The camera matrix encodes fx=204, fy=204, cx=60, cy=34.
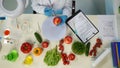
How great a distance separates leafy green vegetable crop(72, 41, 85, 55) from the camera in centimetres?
100

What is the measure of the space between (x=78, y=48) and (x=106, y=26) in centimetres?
20

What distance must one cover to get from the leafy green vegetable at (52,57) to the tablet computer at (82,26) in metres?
0.14

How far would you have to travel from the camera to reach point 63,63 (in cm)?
101

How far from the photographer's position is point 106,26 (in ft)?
3.50

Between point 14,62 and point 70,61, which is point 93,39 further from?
point 14,62

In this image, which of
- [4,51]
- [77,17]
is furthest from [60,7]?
[4,51]

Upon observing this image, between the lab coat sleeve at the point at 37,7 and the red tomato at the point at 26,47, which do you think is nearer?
the red tomato at the point at 26,47

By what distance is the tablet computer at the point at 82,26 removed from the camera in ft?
3.41

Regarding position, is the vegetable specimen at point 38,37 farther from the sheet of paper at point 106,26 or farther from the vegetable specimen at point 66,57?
the sheet of paper at point 106,26

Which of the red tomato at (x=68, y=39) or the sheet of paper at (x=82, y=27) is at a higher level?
the sheet of paper at (x=82, y=27)

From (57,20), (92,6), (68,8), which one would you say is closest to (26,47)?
(57,20)

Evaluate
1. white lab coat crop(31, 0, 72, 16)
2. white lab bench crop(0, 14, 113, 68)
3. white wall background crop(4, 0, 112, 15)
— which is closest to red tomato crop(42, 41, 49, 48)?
white lab bench crop(0, 14, 113, 68)

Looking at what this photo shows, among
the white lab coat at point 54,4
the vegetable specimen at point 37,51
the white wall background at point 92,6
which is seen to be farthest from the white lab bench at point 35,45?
the white wall background at point 92,6

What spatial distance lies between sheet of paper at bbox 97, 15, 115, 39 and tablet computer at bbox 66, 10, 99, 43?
3cm
